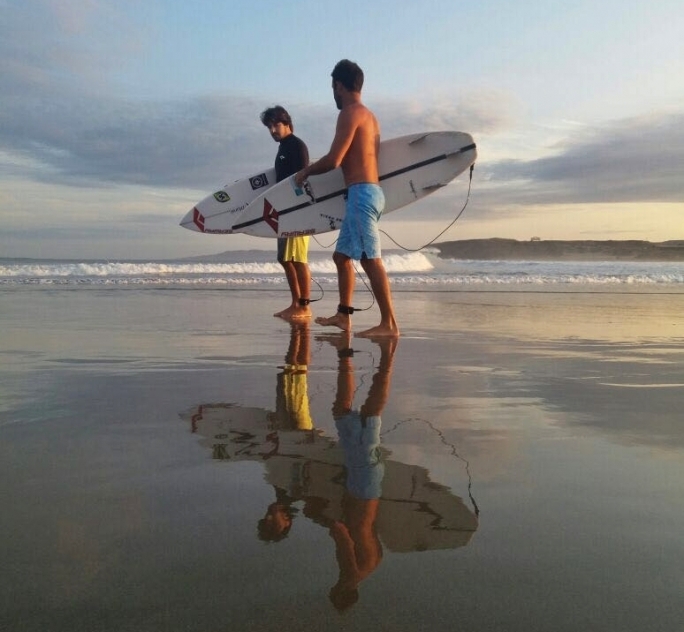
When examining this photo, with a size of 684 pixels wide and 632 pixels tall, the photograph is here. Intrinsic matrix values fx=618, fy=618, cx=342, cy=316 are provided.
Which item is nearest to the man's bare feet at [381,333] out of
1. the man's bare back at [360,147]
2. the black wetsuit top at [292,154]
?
the man's bare back at [360,147]

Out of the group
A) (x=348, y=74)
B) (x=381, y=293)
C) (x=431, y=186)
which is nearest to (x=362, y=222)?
(x=381, y=293)

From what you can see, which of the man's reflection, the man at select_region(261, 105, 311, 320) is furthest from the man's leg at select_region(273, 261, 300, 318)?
the man's reflection

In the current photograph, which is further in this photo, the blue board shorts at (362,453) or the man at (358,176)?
the man at (358,176)

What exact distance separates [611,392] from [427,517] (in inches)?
68.0

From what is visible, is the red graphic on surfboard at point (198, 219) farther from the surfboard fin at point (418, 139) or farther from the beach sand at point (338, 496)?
Result: the beach sand at point (338, 496)

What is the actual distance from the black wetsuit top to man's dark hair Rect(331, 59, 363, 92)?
1438 mm

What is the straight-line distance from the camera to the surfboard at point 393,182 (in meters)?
5.73

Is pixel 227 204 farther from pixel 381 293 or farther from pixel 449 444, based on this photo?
pixel 449 444

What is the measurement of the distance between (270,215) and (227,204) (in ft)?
3.39

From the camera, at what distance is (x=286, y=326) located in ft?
18.3

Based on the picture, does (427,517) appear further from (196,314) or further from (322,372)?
(196,314)

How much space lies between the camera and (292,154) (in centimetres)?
605

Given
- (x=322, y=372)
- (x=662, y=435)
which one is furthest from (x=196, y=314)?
(x=662, y=435)

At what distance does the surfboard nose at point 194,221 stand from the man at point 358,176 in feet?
8.40
